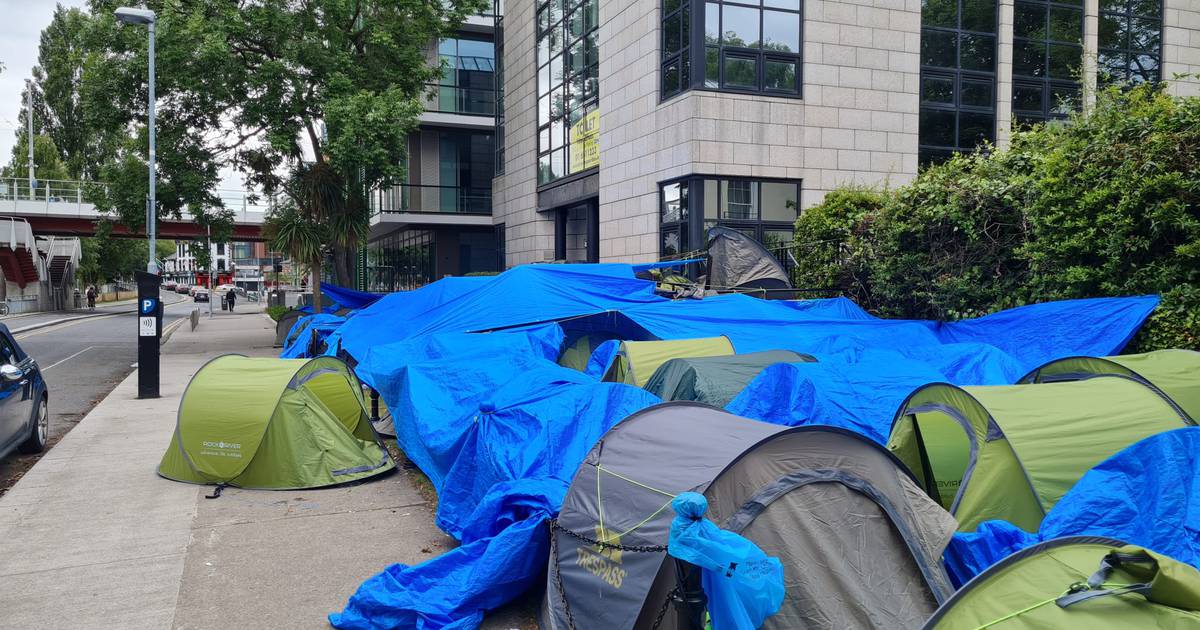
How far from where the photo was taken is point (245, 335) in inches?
1189

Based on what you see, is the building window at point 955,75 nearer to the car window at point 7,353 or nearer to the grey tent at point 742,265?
the grey tent at point 742,265

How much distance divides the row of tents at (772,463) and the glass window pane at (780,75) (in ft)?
30.4

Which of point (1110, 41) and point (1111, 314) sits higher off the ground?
point (1110, 41)

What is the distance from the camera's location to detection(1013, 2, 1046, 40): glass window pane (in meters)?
20.0

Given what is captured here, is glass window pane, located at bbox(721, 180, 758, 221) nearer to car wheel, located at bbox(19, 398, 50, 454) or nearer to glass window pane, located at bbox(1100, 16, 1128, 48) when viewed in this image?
glass window pane, located at bbox(1100, 16, 1128, 48)

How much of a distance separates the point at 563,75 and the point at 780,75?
8.76 m

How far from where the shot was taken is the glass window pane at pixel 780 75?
18344 millimetres

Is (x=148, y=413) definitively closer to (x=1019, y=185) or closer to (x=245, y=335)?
(x=1019, y=185)

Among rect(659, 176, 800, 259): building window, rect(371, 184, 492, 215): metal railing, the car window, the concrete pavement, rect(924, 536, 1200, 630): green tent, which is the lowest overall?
the concrete pavement

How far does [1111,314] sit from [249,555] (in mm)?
9218

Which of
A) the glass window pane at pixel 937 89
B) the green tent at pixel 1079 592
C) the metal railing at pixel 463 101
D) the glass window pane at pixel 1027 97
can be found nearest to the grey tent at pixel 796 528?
the green tent at pixel 1079 592

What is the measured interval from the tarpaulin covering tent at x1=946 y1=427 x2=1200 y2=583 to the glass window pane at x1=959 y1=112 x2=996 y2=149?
17.2 metres

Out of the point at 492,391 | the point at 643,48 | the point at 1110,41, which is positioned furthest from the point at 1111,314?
the point at 1110,41

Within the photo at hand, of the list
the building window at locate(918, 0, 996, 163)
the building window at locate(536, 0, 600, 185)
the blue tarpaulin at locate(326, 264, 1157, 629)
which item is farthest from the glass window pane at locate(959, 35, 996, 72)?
the blue tarpaulin at locate(326, 264, 1157, 629)
